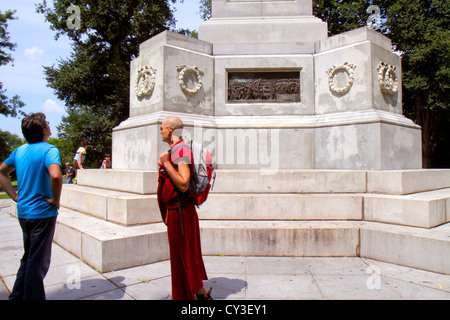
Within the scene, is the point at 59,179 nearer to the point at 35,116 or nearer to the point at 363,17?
the point at 35,116

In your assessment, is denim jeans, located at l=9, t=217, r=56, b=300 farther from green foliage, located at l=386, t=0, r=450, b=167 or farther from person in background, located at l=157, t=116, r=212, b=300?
green foliage, located at l=386, t=0, r=450, b=167

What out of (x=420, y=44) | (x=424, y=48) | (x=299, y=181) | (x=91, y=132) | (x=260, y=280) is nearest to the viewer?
(x=260, y=280)

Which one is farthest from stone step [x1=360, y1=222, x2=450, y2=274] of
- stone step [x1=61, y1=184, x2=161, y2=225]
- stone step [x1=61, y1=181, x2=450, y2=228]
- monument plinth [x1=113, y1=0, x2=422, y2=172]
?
stone step [x1=61, y1=184, x2=161, y2=225]

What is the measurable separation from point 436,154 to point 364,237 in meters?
30.0

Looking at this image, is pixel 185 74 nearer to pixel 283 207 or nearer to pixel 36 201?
pixel 283 207

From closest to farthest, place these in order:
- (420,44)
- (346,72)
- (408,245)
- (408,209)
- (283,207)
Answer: (408,245)
(408,209)
(283,207)
(346,72)
(420,44)

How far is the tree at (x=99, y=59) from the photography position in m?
24.6

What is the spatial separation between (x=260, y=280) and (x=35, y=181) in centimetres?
265

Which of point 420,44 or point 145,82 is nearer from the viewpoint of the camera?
point 145,82

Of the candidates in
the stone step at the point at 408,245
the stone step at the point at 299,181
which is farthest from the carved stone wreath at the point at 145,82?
the stone step at the point at 408,245

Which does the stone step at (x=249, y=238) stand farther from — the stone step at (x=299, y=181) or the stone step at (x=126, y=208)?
the stone step at (x=299, y=181)

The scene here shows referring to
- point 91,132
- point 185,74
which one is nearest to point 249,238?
point 185,74

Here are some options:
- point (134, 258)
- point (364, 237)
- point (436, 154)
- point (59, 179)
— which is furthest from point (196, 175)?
point (436, 154)

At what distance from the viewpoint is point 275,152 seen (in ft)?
22.7
